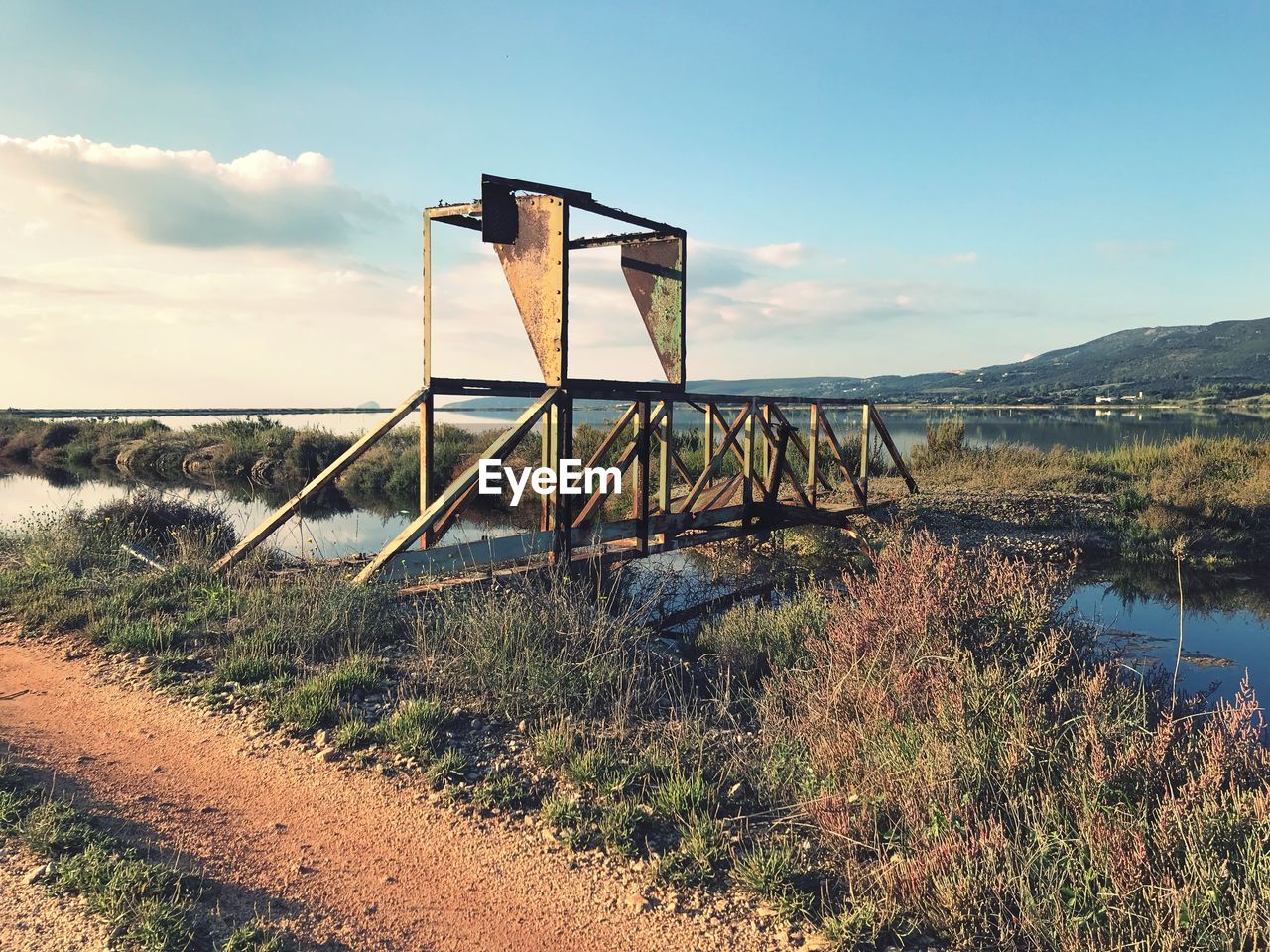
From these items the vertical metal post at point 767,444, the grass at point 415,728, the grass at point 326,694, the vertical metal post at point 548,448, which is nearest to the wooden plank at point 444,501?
the vertical metal post at point 548,448

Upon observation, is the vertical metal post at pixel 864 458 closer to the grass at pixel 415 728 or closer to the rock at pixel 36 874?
the grass at pixel 415 728

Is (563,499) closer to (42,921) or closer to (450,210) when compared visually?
(450,210)

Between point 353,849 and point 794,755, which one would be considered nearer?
point 353,849

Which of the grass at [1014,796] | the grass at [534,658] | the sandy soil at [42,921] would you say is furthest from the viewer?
the grass at [534,658]

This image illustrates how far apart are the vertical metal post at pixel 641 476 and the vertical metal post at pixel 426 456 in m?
2.27

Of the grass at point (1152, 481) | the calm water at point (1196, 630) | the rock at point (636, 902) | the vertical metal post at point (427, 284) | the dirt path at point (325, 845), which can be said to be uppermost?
the vertical metal post at point (427, 284)

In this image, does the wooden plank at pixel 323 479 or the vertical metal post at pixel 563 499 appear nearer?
the wooden plank at pixel 323 479

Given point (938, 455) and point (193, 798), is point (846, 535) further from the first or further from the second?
point (193, 798)

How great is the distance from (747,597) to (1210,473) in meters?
12.4

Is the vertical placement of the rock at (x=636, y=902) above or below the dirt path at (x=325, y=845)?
below

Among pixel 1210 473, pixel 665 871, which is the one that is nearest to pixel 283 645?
pixel 665 871

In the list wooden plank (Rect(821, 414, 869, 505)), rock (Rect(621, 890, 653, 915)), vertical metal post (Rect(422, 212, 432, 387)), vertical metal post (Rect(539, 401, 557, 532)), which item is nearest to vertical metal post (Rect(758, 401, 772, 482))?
wooden plank (Rect(821, 414, 869, 505))

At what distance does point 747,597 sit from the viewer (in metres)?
10.5

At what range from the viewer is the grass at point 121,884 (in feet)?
9.20
